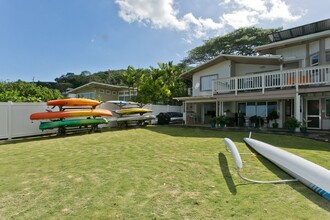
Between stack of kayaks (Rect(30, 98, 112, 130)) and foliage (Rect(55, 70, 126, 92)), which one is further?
foliage (Rect(55, 70, 126, 92))

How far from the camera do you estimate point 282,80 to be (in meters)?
11.9

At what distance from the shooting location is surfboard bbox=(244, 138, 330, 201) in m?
3.24

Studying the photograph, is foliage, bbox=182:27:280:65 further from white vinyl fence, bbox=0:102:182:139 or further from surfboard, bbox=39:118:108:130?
white vinyl fence, bbox=0:102:182:139

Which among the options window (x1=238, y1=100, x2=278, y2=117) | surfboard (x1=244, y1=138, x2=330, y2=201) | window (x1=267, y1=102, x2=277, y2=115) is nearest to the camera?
surfboard (x1=244, y1=138, x2=330, y2=201)

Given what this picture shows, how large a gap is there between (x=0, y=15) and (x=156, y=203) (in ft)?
48.1

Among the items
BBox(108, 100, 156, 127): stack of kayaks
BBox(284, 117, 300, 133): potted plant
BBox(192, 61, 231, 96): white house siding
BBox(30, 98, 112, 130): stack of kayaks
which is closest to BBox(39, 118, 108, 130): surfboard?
BBox(30, 98, 112, 130): stack of kayaks

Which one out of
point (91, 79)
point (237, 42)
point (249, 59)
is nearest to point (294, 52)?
point (249, 59)

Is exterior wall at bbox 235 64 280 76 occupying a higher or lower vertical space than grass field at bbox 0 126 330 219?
higher

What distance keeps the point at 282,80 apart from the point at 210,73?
21.2ft

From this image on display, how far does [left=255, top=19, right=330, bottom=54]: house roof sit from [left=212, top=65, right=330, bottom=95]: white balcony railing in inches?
106

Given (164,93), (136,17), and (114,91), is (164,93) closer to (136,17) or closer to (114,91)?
(136,17)

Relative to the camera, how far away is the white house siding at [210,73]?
53.8 feet

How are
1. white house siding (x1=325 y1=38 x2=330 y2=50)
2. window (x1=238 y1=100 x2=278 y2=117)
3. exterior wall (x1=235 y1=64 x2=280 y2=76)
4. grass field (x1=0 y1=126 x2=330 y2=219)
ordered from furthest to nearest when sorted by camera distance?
1. exterior wall (x1=235 y1=64 x2=280 y2=76)
2. window (x1=238 y1=100 x2=278 y2=117)
3. white house siding (x1=325 y1=38 x2=330 y2=50)
4. grass field (x1=0 y1=126 x2=330 y2=219)

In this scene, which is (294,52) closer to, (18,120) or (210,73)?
(210,73)
